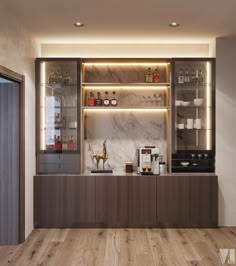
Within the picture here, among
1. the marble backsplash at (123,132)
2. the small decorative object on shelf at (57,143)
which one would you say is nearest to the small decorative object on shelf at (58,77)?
the marble backsplash at (123,132)

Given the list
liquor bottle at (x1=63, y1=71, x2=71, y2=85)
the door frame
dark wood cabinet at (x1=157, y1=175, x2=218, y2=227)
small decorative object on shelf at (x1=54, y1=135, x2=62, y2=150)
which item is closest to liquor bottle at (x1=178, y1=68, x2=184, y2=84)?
dark wood cabinet at (x1=157, y1=175, x2=218, y2=227)

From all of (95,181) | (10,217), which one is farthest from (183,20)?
(10,217)

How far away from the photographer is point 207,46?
217 inches

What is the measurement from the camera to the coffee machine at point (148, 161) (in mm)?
5234

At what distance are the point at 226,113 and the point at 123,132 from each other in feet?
5.05

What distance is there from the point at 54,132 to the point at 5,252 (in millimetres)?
1820

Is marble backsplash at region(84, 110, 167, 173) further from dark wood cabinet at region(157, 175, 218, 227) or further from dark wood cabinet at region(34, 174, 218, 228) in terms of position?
dark wood cabinet at region(157, 175, 218, 227)

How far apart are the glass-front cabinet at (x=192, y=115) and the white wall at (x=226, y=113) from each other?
0.37ft

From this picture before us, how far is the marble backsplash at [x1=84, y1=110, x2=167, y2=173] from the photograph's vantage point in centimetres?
565

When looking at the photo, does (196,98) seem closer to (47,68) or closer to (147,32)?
(147,32)

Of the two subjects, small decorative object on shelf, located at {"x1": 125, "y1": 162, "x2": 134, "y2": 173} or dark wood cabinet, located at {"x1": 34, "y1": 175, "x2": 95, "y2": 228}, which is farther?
small decorative object on shelf, located at {"x1": 125, "y1": 162, "x2": 134, "y2": 173}

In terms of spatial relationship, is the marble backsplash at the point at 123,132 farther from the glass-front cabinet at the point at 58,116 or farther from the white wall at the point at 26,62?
the white wall at the point at 26,62

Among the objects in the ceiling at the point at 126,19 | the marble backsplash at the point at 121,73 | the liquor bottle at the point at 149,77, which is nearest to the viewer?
the ceiling at the point at 126,19

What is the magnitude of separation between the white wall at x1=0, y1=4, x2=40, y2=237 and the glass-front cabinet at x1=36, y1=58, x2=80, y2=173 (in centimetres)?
20
